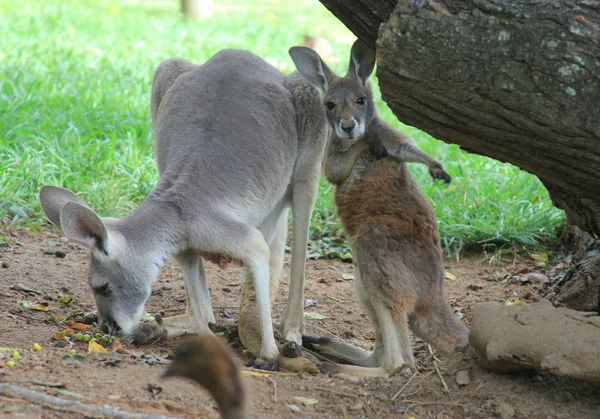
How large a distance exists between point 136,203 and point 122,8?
949 cm

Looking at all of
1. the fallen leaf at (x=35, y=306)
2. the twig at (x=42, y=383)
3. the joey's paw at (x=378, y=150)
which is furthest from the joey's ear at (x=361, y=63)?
the twig at (x=42, y=383)

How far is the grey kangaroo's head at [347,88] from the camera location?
185 inches

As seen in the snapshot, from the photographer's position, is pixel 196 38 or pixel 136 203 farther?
pixel 196 38

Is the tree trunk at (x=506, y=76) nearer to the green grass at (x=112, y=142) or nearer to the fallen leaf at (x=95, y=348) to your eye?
the fallen leaf at (x=95, y=348)

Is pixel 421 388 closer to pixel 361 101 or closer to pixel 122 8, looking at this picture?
pixel 361 101

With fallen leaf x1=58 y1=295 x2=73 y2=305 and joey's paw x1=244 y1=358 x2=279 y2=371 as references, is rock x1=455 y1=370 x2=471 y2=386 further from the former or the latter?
fallen leaf x1=58 y1=295 x2=73 y2=305

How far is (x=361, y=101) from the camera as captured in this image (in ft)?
15.9

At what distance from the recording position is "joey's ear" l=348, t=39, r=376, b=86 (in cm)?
486

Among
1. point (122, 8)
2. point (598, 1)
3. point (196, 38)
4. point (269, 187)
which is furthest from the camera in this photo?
point (122, 8)

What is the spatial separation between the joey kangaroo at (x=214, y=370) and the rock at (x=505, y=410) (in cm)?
197

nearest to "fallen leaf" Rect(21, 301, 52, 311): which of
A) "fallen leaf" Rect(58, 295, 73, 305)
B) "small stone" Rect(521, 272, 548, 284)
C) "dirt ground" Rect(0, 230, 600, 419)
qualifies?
"dirt ground" Rect(0, 230, 600, 419)

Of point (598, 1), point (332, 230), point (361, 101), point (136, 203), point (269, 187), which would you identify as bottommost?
point (332, 230)

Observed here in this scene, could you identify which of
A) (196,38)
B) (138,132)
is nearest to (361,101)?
(138,132)

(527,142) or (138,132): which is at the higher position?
(527,142)
